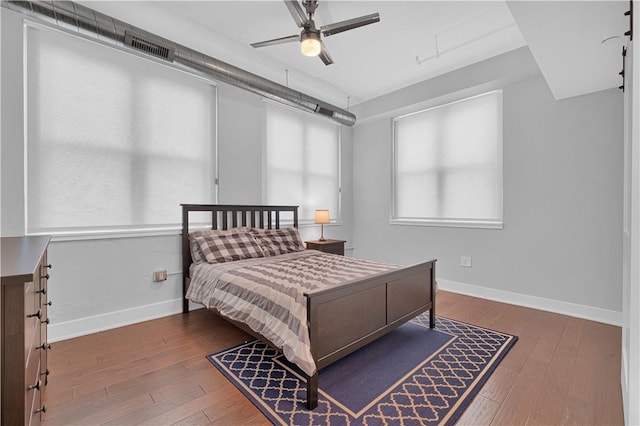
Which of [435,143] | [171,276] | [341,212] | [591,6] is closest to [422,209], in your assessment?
[435,143]

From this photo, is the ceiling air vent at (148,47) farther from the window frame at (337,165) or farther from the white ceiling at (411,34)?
the window frame at (337,165)

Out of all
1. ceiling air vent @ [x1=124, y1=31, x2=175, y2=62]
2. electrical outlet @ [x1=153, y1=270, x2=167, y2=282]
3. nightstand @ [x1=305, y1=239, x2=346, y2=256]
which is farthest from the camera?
nightstand @ [x1=305, y1=239, x2=346, y2=256]

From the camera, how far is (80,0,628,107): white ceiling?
202cm

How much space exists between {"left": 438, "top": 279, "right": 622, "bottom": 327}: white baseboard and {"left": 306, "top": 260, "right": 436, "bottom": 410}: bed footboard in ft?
4.59

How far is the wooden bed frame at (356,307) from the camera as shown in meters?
1.83

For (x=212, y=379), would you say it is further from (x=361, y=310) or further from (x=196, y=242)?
(x=196, y=242)

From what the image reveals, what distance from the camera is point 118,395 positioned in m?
1.85

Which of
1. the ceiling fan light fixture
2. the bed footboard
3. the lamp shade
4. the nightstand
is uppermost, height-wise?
the ceiling fan light fixture

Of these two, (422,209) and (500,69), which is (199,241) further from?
(500,69)

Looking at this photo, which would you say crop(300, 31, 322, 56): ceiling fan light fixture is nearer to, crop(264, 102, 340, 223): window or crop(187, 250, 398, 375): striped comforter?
crop(187, 250, 398, 375): striped comforter

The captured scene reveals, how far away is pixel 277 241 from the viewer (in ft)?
12.0

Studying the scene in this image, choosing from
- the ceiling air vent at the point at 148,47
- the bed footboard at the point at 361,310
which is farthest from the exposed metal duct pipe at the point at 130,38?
the bed footboard at the point at 361,310

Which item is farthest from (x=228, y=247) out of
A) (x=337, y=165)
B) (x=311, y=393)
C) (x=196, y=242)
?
(x=337, y=165)

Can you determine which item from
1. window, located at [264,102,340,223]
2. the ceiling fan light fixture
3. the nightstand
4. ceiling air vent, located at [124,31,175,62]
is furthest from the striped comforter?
ceiling air vent, located at [124,31,175,62]
